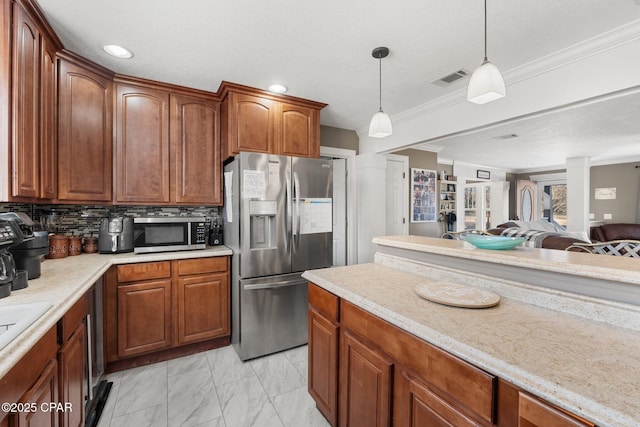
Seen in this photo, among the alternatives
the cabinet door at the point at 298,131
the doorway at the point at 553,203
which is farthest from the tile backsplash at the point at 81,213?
the doorway at the point at 553,203

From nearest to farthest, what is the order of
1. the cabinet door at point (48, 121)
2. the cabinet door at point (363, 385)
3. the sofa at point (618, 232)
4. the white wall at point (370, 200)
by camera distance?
the cabinet door at point (363, 385) → the cabinet door at point (48, 121) → the white wall at point (370, 200) → the sofa at point (618, 232)

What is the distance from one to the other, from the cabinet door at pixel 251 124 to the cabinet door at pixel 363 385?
190 cm

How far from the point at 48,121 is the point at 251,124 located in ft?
4.69

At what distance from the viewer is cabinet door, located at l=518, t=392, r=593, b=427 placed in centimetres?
64

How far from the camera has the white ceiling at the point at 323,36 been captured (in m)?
1.59

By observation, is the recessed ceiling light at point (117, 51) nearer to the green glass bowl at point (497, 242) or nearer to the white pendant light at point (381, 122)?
the white pendant light at point (381, 122)

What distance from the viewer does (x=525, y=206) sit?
7.90 meters

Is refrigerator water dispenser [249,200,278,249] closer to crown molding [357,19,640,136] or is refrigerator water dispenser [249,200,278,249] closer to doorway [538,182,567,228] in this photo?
crown molding [357,19,640,136]

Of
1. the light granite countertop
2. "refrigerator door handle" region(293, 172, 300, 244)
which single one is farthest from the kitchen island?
the light granite countertop

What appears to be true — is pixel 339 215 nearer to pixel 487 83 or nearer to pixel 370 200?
pixel 370 200

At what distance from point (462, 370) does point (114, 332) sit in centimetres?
248

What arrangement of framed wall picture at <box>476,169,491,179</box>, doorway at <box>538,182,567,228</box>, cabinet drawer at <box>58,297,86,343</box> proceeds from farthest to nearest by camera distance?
doorway at <box>538,182,567,228</box>
framed wall picture at <box>476,169,491,179</box>
cabinet drawer at <box>58,297,86,343</box>

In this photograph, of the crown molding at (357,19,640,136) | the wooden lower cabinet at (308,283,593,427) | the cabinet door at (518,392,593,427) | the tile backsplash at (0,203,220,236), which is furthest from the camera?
the tile backsplash at (0,203,220,236)

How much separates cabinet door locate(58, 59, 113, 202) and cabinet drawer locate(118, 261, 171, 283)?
0.63 meters
